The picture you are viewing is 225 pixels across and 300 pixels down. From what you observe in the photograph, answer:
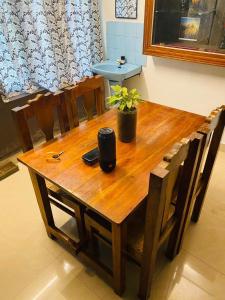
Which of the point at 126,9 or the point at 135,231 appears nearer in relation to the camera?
the point at 135,231

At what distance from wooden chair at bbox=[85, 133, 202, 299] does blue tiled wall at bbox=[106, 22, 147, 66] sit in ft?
6.89

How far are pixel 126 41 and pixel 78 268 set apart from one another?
8.42 ft

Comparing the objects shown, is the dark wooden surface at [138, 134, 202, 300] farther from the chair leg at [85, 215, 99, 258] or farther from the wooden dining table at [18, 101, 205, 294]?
the chair leg at [85, 215, 99, 258]

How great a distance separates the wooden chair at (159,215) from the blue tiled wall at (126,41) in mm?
2100

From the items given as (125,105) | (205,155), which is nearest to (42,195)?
(125,105)

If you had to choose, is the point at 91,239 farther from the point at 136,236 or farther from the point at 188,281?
the point at 188,281

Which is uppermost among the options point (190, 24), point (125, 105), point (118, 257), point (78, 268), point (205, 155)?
point (190, 24)

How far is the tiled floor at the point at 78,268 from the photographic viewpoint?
1.40m

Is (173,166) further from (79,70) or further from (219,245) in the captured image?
(79,70)

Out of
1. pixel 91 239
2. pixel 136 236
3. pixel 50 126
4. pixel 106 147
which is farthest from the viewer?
pixel 50 126

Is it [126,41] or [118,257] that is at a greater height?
[126,41]

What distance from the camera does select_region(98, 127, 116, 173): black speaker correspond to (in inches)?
43.0

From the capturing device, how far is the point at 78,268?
153cm

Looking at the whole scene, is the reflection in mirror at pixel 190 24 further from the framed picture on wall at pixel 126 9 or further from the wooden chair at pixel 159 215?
the wooden chair at pixel 159 215
